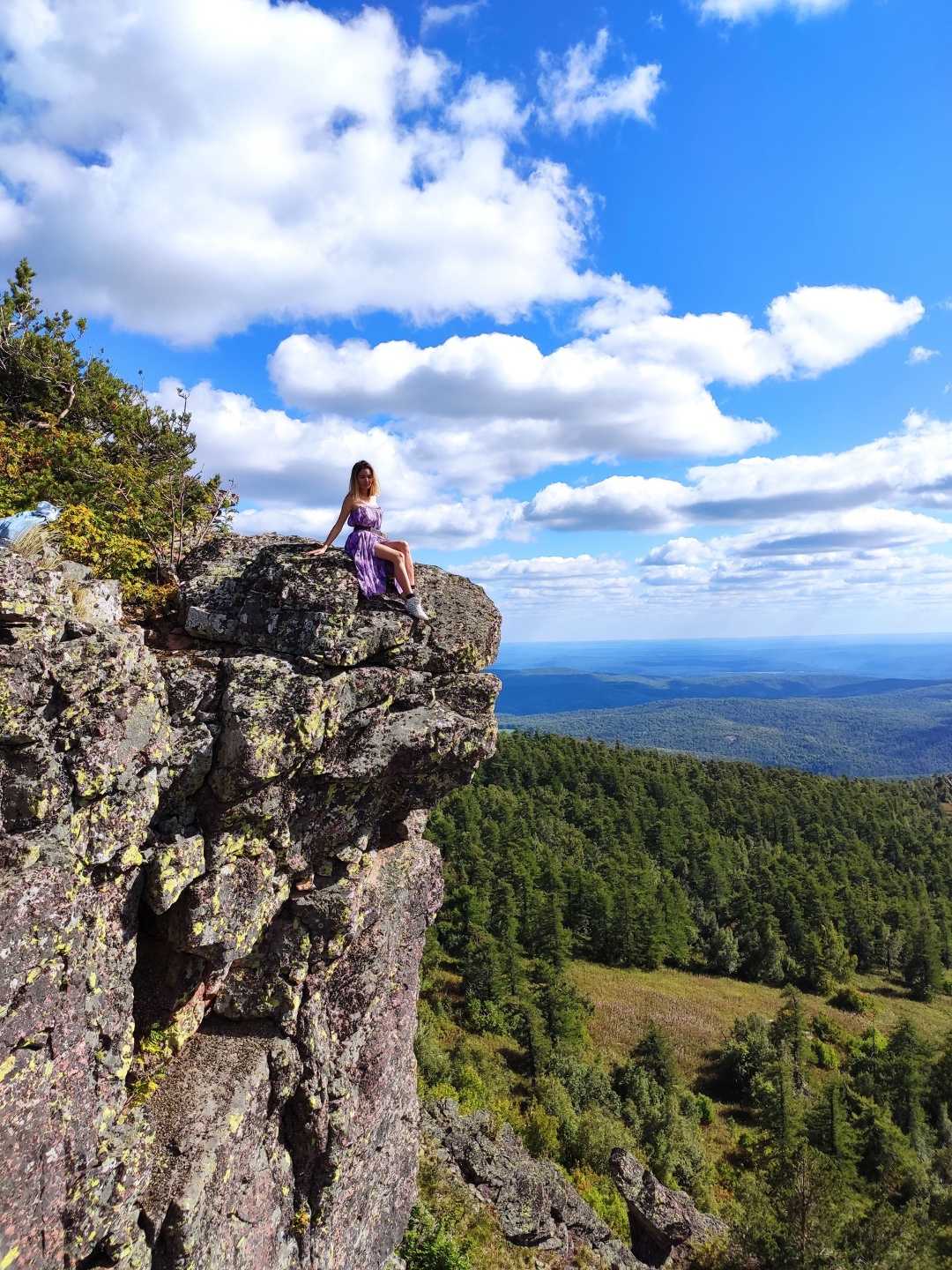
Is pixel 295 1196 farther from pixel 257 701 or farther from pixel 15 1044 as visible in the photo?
pixel 257 701

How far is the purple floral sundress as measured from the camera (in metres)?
11.5

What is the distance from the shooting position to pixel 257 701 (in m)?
9.88

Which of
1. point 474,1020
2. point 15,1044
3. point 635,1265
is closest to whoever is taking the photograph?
point 15,1044

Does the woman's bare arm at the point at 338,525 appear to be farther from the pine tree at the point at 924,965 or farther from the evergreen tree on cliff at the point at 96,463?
the pine tree at the point at 924,965

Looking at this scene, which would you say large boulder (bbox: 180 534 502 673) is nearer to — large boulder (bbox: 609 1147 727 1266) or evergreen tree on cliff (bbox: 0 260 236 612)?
evergreen tree on cliff (bbox: 0 260 236 612)

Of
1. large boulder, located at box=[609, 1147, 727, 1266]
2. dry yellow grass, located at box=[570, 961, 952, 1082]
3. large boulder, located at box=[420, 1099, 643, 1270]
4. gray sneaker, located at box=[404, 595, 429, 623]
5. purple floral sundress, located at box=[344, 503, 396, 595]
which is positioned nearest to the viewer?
purple floral sundress, located at box=[344, 503, 396, 595]

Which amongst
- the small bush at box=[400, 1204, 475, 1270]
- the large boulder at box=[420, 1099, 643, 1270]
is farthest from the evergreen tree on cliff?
the large boulder at box=[420, 1099, 643, 1270]

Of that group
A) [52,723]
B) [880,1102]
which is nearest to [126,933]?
[52,723]

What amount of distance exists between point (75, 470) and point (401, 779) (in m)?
10.7

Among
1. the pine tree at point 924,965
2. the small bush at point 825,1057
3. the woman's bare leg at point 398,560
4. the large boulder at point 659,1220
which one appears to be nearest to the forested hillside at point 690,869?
the pine tree at point 924,965

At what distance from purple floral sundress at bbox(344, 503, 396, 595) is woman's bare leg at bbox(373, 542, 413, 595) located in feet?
0.36

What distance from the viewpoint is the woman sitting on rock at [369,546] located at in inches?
455

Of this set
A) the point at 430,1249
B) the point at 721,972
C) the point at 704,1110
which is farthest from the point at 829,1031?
the point at 430,1249

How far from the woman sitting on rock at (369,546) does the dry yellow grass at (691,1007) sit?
61765 millimetres
